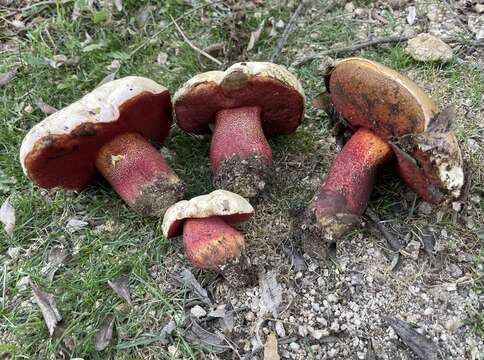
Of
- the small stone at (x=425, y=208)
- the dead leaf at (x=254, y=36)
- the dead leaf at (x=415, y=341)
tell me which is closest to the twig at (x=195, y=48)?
the dead leaf at (x=254, y=36)

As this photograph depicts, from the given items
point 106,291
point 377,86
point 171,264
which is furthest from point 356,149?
point 106,291

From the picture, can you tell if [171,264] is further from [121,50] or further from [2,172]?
[121,50]

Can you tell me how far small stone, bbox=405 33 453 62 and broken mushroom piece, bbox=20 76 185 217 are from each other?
167 cm

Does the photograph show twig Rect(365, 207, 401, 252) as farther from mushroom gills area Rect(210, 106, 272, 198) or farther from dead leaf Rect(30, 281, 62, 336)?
dead leaf Rect(30, 281, 62, 336)

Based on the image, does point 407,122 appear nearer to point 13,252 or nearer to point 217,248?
point 217,248

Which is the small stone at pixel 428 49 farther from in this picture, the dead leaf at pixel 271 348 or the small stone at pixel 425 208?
the dead leaf at pixel 271 348

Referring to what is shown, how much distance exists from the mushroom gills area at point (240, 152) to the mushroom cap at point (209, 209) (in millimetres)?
189

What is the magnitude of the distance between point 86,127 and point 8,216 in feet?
2.97

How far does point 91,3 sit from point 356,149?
8.32ft

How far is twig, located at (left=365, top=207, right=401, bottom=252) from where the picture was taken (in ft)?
8.12

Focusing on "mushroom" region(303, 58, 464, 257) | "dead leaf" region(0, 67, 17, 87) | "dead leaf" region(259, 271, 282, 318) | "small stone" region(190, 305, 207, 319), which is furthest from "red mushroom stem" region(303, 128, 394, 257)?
"dead leaf" region(0, 67, 17, 87)

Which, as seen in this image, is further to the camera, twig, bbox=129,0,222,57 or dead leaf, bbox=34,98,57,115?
twig, bbox=129,0,222,57

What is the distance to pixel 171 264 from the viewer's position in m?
2.55

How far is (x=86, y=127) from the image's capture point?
92.6 inches
